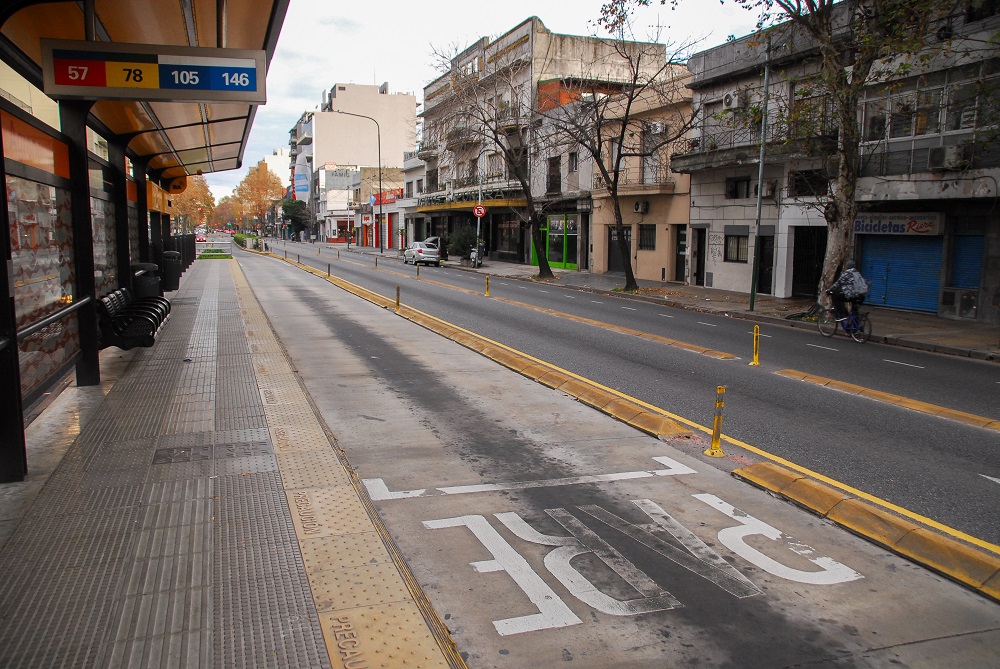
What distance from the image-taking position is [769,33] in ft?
63.3

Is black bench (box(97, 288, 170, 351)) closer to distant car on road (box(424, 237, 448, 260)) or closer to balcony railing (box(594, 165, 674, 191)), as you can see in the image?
balcony railing (box(594, 165, 674, 191))

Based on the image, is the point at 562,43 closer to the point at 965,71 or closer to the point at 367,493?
the point at 965,71

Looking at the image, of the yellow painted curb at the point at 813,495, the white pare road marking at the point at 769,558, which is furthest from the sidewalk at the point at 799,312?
the white pare road marking at the point at 769,558

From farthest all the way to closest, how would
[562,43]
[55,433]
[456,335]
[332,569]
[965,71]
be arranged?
[562,43], [965,71], [456,335], [55,433], [332,569]

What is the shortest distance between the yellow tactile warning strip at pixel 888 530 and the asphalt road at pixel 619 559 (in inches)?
4.7

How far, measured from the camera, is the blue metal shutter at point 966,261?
1986 centimetres

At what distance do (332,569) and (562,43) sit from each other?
44918mm

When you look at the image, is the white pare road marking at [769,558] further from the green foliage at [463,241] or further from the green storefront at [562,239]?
the green foliage at [463,241]

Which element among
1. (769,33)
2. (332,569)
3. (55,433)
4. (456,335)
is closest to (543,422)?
(332,569)

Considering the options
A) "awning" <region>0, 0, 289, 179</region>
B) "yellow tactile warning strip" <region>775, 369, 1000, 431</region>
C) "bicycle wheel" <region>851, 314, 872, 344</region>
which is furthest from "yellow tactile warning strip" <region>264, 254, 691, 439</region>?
"bicycle wheel" <region>851, 314, 872, 344</region>

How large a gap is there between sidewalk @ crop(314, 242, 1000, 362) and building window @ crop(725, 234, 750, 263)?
1.41 meters

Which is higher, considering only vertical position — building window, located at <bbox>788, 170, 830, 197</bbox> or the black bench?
building window, located at <bbox>788, 170, 830, 197</bbox>

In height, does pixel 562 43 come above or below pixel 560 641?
above

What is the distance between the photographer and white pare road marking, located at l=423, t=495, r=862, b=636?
4.62m
